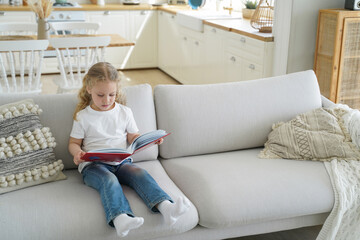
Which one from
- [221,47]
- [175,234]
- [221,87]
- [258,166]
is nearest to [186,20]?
[221,47]

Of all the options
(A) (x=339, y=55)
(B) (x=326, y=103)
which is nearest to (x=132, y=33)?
(A) (x=339, y=55)

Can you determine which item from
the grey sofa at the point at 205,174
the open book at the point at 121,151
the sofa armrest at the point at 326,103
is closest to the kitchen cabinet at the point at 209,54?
the sofa armrest at the point at 326,103

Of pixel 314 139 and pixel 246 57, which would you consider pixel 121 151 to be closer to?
pixel 314 139

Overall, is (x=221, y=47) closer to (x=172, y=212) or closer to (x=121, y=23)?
(x=121, y=23)

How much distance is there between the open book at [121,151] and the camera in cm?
179

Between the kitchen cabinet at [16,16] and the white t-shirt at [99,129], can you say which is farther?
the kitchen cabinet at [16,16]

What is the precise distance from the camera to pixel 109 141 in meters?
2.08

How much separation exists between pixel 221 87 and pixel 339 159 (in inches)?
29.0

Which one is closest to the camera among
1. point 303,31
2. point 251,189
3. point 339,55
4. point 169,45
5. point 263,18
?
point 251,189

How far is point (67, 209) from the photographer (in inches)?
70.2

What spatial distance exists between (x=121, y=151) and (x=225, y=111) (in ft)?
2.64

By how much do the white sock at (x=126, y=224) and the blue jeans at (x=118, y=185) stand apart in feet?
0.16

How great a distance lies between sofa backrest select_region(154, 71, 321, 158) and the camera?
7.73 ft

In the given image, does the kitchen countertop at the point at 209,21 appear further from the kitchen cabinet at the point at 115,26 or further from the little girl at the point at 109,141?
the little girl at the point at 109,141
